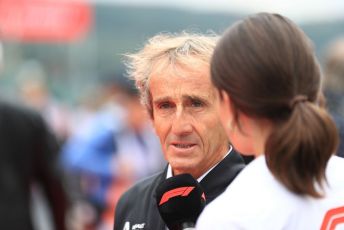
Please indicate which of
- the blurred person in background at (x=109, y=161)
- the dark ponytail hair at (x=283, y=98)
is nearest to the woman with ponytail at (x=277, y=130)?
the dark ponytail hair at (x=283, y=98)

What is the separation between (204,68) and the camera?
11.2ft

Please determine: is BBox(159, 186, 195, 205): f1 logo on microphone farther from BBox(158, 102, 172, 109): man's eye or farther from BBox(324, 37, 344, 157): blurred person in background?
BBox(324, 37, 344, 157): blurred person in background

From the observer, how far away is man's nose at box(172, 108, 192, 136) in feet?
11.2

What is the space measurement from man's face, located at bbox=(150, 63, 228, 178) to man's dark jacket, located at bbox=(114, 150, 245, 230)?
6cm

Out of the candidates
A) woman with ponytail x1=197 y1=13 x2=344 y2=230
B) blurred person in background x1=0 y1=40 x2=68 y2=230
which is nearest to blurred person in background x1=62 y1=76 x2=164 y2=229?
blurred person in background x1=0 y1=40 x2=68 y2=230

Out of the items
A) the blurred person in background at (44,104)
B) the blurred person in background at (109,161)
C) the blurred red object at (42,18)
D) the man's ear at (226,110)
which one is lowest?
the blurred person in background at (44,104)

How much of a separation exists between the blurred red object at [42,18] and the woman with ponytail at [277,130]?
11330 millimetres

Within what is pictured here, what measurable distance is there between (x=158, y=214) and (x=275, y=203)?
3.11ft

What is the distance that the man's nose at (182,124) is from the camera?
340cm

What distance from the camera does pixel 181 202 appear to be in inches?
122

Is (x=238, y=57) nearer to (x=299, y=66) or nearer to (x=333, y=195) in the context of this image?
(x=299, y=66)

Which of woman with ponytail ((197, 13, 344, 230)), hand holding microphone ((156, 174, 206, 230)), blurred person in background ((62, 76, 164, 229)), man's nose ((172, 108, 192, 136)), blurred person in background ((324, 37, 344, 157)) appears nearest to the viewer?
woman with ponytail ((197, 13, 344, 230))

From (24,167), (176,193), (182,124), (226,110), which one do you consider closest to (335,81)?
(24,167)

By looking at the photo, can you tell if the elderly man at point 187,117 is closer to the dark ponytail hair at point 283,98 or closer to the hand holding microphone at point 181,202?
the hand holding microphone at point 181,202
